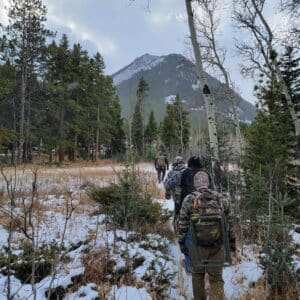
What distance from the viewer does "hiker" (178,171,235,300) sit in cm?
335

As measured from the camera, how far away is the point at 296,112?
11.3 metres

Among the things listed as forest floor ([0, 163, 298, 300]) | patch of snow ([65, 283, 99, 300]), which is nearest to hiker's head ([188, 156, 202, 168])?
forest floor ([0, 163, 298, 300])

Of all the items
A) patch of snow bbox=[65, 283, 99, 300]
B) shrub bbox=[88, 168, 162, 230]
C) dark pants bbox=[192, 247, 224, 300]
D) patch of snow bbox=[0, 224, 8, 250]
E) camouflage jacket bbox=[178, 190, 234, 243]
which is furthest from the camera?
shrub bbox=[88, 168, 162, 230]

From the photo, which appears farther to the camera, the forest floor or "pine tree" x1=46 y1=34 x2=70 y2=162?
"pine tree" x1=46 y1=34 x2=70 y2=162

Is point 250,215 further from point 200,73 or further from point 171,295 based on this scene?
point 200,73

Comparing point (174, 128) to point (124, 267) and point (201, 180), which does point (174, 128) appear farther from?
point (201, 180)

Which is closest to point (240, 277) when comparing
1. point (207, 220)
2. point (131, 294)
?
point (131, 294)

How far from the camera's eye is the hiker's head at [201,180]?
11.8 ft

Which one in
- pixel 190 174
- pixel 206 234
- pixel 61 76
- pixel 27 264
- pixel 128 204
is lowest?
pixel 27 264

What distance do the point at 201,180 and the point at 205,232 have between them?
0.61m

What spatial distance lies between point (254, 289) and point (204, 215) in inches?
75.6

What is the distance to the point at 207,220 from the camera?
3.34 m

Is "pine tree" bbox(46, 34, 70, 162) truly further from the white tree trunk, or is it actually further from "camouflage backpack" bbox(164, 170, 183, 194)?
"camouflage backpack" bbox(164, 170, 183, 194)

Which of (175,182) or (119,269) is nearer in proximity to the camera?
(119,269)
